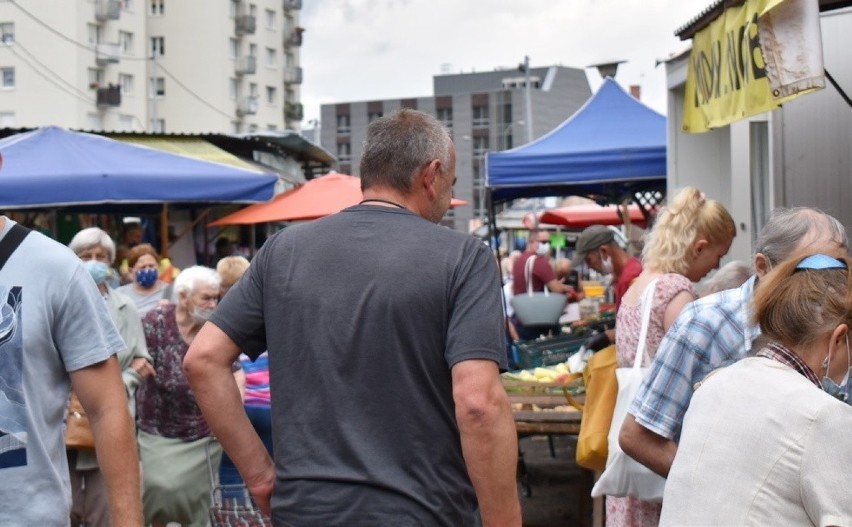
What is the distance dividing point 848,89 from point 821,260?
3111 millimetres

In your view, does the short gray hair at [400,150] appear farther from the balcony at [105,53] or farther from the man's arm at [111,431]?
the balcony at [105,53]

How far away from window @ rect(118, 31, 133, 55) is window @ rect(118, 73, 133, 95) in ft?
4.75

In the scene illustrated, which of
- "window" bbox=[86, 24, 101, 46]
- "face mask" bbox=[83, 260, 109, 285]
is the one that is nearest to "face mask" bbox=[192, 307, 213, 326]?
"face mask" bbox=[83, 260, 109, 285]

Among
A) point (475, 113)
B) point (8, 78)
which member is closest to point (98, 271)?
point (8, 78)

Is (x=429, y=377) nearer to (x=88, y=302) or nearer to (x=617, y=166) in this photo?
(x=88, y=302)

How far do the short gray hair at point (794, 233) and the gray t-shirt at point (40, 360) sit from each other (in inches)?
76.9

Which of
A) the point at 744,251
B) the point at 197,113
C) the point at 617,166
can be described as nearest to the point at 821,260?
the point at 744,251

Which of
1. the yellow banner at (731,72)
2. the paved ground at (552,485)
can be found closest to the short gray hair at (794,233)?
the yellow banner at (731,72)

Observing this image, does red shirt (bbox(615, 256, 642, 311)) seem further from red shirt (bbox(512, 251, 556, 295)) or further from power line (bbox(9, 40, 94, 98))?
power line (bbox(9, 40, 94, 98))

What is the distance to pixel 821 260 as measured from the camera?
2.71 meters

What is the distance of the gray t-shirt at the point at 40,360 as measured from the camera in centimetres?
288

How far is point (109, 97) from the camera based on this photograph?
6712 centimetres

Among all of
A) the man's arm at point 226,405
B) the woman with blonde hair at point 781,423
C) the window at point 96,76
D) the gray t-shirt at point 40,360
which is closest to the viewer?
the woman with blonde hair at point 781,423

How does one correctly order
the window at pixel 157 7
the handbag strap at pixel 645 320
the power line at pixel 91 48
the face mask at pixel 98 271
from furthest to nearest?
1. the window at pixel 157 7
2. the power line at pixel 91 48
3. the face mask at pixel 98 271
4. the handbag strap at pixel 645 320
